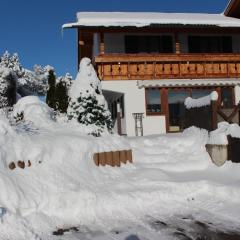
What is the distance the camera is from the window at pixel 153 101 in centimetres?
1911

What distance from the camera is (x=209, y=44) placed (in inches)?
864

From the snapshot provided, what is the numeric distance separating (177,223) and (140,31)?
14502mm

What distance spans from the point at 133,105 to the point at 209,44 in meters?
6.80

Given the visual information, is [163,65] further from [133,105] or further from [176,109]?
[133,105]

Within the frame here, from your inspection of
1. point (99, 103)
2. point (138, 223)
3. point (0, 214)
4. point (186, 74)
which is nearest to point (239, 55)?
point (186, 74)

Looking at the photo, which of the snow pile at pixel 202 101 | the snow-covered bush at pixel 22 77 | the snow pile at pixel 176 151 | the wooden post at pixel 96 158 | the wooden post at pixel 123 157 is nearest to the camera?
the wooden post at pixel 96 158

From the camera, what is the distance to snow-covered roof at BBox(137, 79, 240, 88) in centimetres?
1884

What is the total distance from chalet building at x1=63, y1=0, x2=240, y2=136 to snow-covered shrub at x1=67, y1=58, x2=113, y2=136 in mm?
4063

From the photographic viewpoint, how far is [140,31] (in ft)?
65.3

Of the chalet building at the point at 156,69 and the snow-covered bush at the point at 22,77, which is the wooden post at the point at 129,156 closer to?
the chalet building at the point at 156,69

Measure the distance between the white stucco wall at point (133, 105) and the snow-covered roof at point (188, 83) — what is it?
1.49 feet

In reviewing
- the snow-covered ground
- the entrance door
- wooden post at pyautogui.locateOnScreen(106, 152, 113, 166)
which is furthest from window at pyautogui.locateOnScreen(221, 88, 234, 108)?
wooden post at pyautogui.locateOnScreen(106, 152, 113, 166)

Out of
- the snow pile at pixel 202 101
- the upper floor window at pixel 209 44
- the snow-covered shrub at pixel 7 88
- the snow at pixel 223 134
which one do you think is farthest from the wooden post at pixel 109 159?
the snow-covered shrub at pixel 7 88

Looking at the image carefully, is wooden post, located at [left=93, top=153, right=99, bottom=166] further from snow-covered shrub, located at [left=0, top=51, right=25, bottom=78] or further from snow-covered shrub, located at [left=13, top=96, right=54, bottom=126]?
snow-covered shrub, located at [left=0, top=51, right=25, bottom=78]
